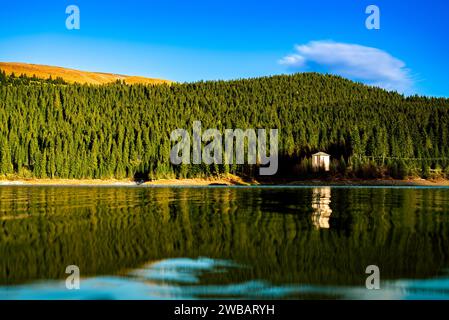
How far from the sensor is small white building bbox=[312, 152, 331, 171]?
159038 millimetres

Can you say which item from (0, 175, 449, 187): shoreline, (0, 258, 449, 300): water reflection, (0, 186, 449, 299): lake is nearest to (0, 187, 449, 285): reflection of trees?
(0, 186, 449, 299): lake

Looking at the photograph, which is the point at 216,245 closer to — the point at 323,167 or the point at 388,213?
the point at 388,213

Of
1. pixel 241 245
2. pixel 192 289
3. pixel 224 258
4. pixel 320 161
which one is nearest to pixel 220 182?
pixel 320 161

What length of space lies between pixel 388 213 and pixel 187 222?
64.7ft

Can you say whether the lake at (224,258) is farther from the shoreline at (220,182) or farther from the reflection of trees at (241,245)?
the shoreline at (220,182)

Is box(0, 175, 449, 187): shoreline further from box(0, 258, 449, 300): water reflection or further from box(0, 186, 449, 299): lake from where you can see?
box(0, 258, 449, 300): water reflection

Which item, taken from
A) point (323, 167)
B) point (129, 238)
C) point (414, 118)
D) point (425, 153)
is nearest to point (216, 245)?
point (129, 238)

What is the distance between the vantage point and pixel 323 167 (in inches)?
6270

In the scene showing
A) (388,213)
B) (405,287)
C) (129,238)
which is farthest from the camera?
(388,213)

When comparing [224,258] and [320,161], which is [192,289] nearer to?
[224,258]

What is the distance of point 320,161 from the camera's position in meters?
162

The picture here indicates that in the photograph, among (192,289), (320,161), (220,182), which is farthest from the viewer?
(320,161)

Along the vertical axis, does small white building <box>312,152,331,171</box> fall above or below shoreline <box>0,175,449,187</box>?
above
